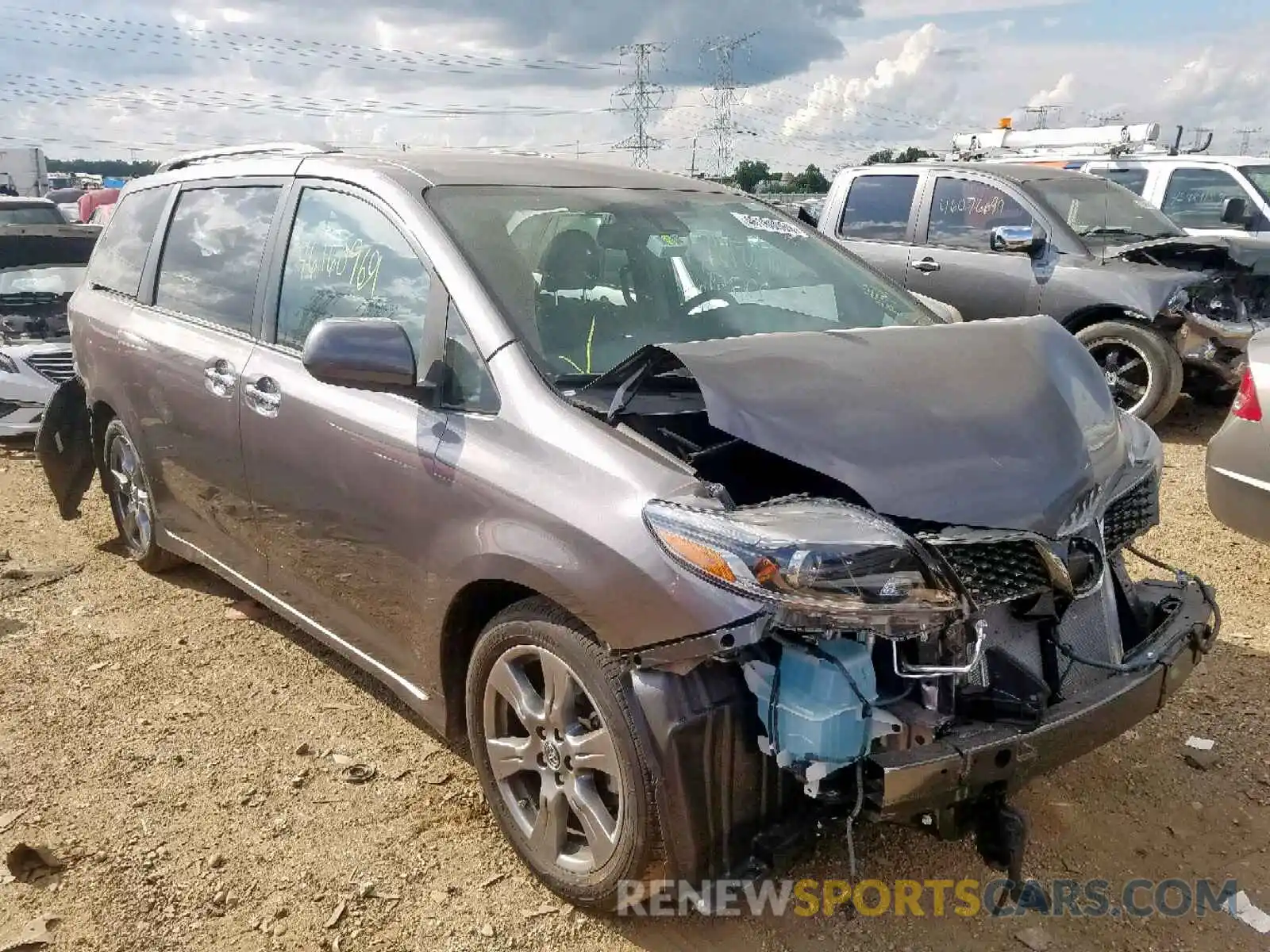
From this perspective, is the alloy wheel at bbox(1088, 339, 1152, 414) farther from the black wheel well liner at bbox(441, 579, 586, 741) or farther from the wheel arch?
the black wheel well liner at bbox(441, 579, 586, 741)

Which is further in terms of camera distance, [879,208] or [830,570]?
[879,208]

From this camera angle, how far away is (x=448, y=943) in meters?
2.61

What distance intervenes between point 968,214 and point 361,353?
687cm

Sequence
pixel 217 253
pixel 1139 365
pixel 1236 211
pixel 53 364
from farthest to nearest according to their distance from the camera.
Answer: pixel 1236 211 → pixel 53 364 → pixel 1139 365 → pixel 217 253

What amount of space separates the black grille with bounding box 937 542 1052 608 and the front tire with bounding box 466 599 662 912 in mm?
801

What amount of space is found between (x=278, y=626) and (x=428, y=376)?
7.02 feet

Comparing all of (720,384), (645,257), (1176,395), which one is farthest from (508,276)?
A: (1176,395)

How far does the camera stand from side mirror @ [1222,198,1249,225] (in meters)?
9.55

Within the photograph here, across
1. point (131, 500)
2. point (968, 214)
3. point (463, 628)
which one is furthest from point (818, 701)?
point (968, 214)

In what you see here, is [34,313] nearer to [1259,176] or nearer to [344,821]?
[344,821]

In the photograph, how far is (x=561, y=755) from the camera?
2607mm

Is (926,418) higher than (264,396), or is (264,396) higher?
(926,418)

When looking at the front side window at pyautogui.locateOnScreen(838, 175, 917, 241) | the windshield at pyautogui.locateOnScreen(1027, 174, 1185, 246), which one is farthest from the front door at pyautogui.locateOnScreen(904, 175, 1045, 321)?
the windshield at pyautogui.locateOnScreen(1027, 174, 1185, 246)

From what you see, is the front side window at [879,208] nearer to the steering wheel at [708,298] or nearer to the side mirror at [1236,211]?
the side mirror at [1236,211]
